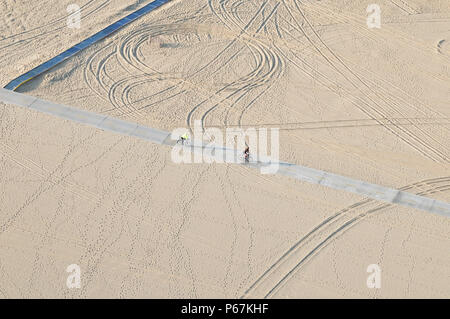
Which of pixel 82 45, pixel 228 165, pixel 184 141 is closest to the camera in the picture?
pixel 228 165

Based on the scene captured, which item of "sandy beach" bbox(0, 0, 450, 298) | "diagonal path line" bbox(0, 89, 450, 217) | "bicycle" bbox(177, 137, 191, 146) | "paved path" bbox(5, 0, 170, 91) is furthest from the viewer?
"paved path" bbox(5, 0, 170, 91)

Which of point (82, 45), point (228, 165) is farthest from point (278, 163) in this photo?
point (82, 45)

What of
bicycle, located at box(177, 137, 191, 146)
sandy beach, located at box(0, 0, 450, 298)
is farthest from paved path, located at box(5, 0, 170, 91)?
bicycle, located at box(177, 137, 191, 146)

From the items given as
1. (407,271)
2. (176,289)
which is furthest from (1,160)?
(407,271)

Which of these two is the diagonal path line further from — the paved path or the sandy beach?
the paved path

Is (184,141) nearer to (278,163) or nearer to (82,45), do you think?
(278,163)

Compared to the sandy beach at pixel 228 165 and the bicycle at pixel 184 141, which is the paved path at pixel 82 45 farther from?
the bicycle at pixel 184 141

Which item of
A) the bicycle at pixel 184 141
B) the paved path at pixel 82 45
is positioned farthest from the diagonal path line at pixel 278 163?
the paved path at pixel 82 45

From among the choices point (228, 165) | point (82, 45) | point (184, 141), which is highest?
point (82, 45)

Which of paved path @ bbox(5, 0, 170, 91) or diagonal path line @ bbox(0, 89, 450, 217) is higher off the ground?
paved path @ bbox(5, 0, 170, 91)
